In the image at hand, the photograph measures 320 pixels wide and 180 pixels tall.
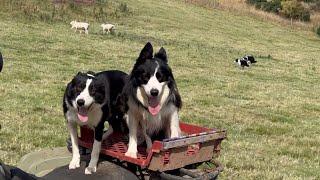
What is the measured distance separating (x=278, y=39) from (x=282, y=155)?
27723 mm

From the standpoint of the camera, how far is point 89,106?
4.51m

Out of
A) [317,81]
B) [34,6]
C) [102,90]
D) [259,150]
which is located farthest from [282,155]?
[34,6]

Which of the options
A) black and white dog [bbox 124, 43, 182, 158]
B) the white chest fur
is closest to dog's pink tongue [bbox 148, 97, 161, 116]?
black and white dog [bbox 124, 43, 182, 158]

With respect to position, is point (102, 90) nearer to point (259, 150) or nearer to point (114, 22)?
point (259, 150)

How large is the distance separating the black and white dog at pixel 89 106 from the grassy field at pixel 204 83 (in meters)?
2.28

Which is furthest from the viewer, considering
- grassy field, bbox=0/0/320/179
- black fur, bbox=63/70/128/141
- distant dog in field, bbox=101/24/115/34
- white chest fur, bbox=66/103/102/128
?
distant dog in field, bbox=101/24/115/34

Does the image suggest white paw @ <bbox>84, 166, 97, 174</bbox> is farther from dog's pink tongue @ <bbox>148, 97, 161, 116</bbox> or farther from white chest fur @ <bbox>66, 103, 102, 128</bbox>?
dog's pink tongue @ <bbox>148, 97, 161, 116</bbox>

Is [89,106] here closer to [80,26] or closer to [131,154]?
[131,154]

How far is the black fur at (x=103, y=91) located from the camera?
4512 mm

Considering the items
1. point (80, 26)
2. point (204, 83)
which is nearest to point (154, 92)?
point (204, 83)

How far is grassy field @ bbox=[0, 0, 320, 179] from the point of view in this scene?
26.5 feet

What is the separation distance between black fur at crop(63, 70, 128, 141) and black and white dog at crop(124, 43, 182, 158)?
156 mm

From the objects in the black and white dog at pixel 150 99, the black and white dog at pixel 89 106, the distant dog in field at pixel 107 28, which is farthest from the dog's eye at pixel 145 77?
the distant dog in field at pixel 107 28

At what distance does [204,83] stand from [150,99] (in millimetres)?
11000
